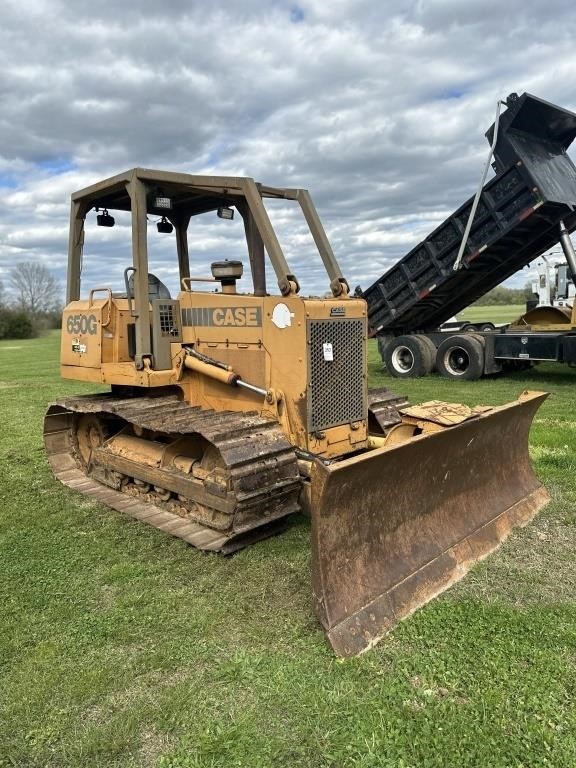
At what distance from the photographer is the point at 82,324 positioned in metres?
6.21

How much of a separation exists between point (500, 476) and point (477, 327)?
34.4ft

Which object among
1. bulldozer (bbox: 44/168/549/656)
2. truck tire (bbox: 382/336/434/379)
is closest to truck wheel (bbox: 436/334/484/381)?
truck tire (bbox: 382/336/434/379)

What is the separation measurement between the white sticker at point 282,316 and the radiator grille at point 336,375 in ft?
0.61

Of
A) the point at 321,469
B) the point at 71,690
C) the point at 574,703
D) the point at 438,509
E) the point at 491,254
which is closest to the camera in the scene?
the point at 574,703

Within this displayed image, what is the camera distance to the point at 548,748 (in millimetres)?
2500

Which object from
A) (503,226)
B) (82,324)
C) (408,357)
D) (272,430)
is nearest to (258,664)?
(272,430)

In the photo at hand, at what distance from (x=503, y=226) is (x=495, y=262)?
150 cm

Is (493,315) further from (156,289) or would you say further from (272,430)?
(272,430)

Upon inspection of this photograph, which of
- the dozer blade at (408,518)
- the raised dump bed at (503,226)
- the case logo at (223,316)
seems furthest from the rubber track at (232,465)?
the raised dump bed at (503,226)

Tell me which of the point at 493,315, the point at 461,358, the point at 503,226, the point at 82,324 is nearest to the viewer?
the point at 82,324

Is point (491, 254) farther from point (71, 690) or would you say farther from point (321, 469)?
point (71, 690)

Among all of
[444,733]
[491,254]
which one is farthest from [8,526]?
Answer: [491,254]

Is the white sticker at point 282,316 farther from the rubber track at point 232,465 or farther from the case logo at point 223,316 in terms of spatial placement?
the rubber track at point 232,465

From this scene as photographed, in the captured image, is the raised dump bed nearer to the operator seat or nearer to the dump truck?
the dump truck
